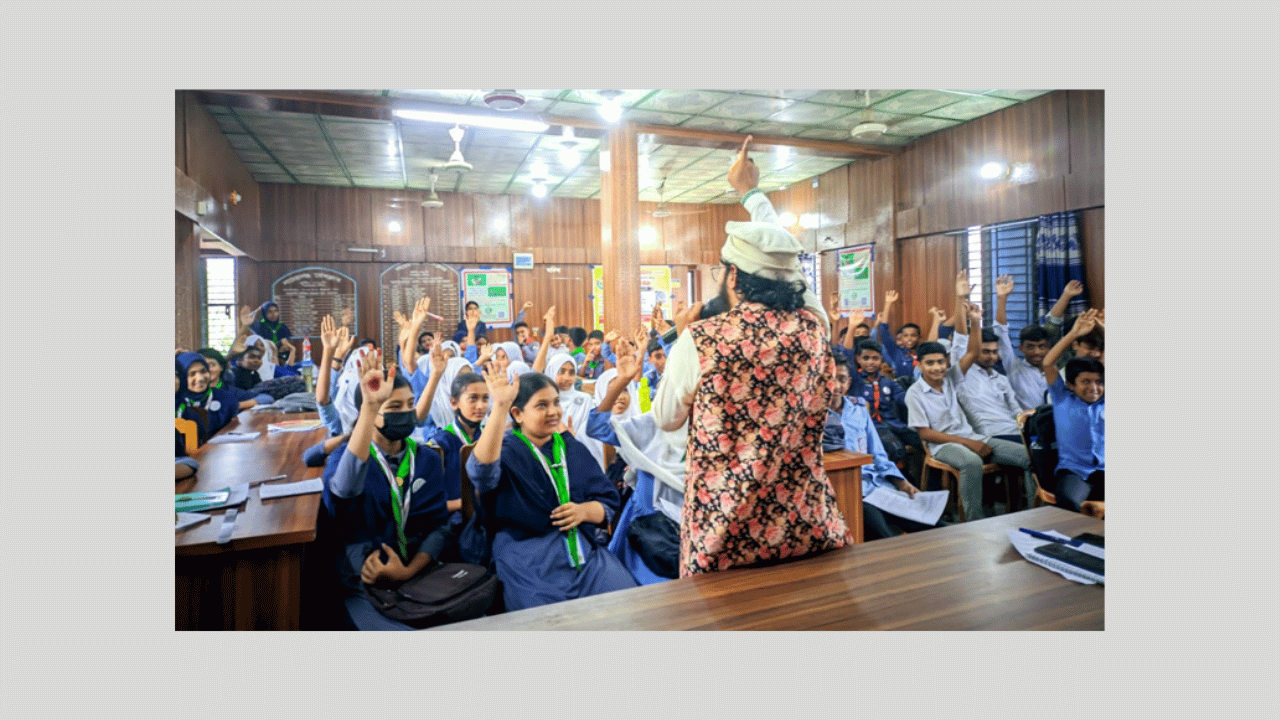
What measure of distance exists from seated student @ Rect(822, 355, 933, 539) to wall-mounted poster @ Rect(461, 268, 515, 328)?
1.43 meters

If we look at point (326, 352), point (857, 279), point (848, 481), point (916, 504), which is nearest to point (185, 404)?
point (326, 352)

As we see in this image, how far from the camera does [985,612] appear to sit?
2.21 m

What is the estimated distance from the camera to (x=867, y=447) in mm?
3430

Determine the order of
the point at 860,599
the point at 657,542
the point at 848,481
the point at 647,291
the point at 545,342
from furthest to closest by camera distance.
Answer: the point at 647,291 < the point at 848,481 < the point at 545,342 < the point at 657,542 < the point at 860,599

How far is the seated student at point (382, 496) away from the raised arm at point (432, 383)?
2.1 inches

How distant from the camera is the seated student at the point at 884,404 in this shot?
3.41 meters

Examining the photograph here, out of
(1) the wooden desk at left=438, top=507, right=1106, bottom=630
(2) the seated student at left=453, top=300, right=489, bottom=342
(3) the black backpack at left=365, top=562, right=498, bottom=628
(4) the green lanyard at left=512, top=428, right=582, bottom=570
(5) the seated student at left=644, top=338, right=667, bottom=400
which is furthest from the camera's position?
(5) the seated student at left=644, top=338, right=667, bottom=400

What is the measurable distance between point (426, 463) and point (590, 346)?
812 millimetres

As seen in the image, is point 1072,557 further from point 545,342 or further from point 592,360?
point 545,342

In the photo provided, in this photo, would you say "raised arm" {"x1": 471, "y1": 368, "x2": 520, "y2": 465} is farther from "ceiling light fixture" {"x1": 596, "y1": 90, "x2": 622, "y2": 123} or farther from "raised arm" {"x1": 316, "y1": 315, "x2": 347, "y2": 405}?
"ceiling light fixture" {"x1": 596, "y1": 90, "x2": 622, "y2": 123}

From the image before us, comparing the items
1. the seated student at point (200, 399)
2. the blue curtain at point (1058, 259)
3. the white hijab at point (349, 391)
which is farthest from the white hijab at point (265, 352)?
the blue curtain at point (1058, 259)

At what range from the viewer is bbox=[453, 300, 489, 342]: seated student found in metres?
2.86

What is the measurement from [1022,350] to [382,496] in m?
2.68

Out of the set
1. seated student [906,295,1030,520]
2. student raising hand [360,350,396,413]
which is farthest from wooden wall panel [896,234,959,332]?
student raising hand [360,350,396,413]
